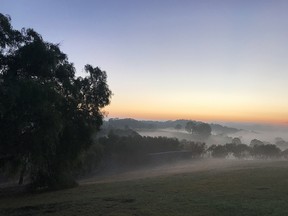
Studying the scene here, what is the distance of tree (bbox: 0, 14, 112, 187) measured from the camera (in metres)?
25.1

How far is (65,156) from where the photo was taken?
1505 inches

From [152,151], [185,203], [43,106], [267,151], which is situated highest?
[43,106]

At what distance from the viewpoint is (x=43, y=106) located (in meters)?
25.5

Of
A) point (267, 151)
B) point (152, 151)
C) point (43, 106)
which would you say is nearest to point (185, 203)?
point (43, 106)

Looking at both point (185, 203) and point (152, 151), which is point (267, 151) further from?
point (185, 203)

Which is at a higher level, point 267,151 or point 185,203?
point 267,151

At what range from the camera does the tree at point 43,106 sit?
25109 mm

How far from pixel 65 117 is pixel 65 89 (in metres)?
2.85

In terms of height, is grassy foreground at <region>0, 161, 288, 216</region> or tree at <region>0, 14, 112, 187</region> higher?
tree at <region>0, 14, 112, 187</region>

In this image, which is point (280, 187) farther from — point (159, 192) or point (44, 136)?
point (44, 136)

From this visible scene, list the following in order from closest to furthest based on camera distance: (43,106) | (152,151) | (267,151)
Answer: (43,106)
(152,151)
(267,151)

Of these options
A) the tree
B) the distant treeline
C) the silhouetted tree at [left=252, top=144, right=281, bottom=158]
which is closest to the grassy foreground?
the tree

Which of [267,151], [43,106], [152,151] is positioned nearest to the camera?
[43,106]

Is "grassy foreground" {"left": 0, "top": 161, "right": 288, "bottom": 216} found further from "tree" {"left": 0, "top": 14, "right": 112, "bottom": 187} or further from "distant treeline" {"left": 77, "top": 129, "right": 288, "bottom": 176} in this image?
"distant treeline" {"left": 77, "top": 129, "right": 288, "bottom": 176}
